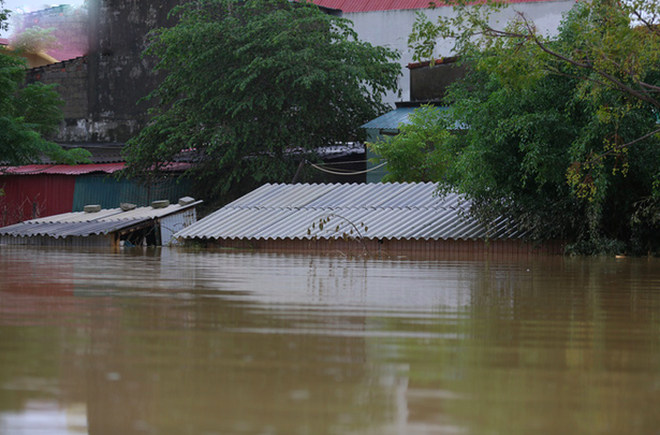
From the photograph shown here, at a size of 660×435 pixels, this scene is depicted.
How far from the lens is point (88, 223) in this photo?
23.2 metres

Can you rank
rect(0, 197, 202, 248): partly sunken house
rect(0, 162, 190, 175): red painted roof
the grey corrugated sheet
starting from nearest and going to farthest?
the grey corrugated sheet → rect(0, 197, 202, 248): partly sunken house → rect(0, 162, 190, 175): red painted roof

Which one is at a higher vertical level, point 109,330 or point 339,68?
point 339,68

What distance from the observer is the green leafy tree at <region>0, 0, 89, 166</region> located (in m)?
24.1

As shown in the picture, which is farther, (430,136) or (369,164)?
(369,164)

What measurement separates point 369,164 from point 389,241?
30.6 ft

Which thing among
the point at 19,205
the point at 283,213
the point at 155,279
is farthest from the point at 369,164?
the point at 155,279

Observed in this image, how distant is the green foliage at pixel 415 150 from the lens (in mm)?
23547

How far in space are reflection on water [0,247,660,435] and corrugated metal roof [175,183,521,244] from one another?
1175 centimetres

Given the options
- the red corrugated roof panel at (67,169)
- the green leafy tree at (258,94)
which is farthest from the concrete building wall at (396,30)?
the red corrugated roof panel at (67,169)

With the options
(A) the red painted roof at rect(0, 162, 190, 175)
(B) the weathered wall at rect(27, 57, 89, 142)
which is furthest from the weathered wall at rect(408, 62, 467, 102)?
(B) the weathered wall at rect(27, 57, 89, 142)

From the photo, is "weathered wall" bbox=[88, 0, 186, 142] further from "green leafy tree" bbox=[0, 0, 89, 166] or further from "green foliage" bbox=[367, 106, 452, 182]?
"green foliage" bbox=[367, 106, 452, 182]

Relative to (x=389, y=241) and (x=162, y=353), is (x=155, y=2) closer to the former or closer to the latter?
(x=389, y=241)

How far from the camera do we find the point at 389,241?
17.6m

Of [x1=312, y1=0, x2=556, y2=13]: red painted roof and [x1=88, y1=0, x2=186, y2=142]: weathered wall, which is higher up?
[x1=312, y1=0, x2=556, y2=13]: red painted roof
